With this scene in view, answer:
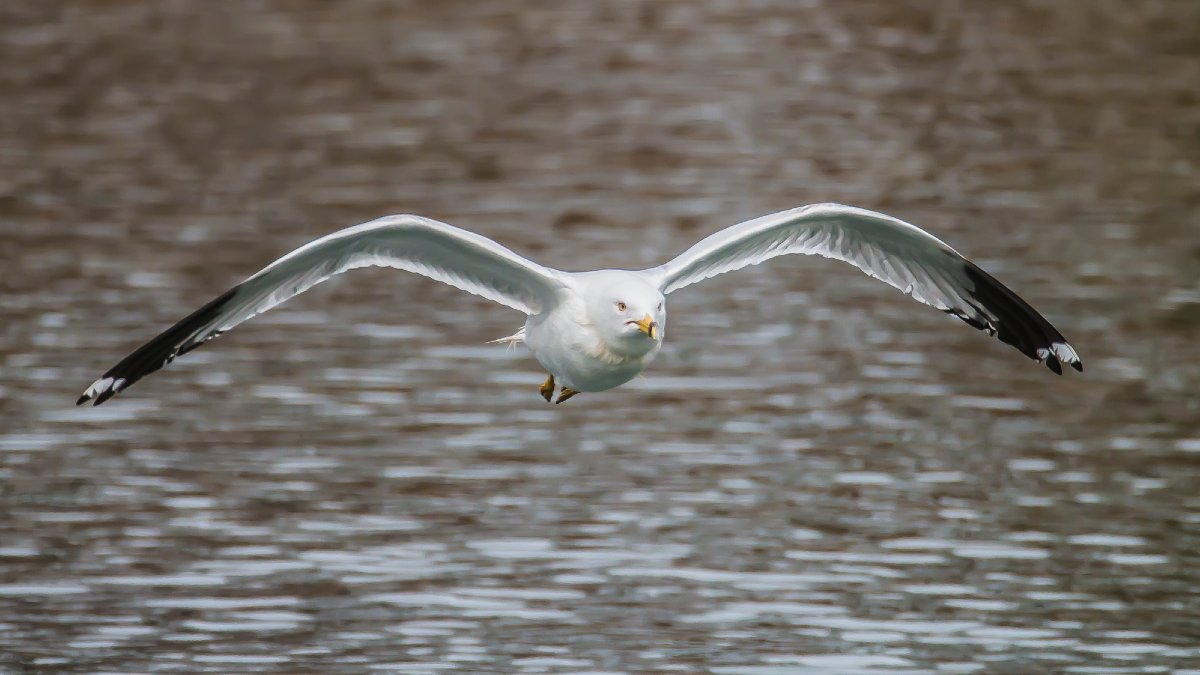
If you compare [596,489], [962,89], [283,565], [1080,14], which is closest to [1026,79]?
[962,89]

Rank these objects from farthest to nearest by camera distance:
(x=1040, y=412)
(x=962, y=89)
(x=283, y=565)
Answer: (x=962, y=89), (x=1040, y=412), (x=283, y=565)

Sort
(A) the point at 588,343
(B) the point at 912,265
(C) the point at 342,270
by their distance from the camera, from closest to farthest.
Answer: (A) the point at 588,343
(C) the point at 342,270
(B) the point at 912,265

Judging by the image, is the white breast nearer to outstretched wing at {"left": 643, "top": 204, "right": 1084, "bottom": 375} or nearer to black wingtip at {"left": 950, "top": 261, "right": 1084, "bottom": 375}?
outstretched wing at {"left": 643, "top": 204, "right": 1084, "bottom": 375}

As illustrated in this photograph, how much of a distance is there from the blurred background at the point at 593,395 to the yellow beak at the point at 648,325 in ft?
9.82

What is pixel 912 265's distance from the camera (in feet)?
39.0

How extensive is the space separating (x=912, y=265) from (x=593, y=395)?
6526 mm

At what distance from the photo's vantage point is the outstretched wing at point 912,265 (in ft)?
37.2

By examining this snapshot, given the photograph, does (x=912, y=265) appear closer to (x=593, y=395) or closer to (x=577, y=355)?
(x=577, y=355)

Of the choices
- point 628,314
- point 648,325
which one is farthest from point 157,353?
point 648,325

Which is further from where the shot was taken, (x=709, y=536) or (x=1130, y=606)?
(x=709, y=536)

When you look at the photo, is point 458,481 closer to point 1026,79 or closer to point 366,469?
point 366,469

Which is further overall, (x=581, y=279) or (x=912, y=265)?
(x=912, y=265)

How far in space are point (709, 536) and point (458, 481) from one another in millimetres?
2037

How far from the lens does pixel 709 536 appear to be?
48.0 ft
